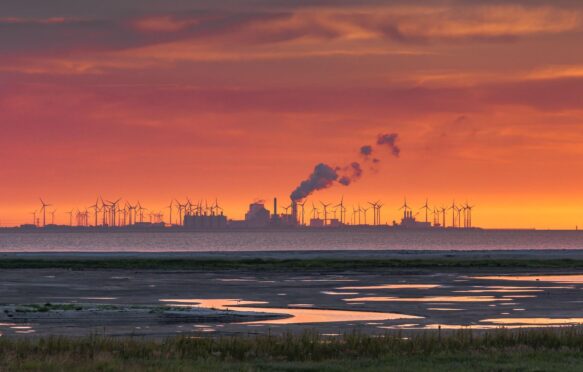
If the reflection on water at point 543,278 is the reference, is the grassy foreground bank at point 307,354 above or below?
below

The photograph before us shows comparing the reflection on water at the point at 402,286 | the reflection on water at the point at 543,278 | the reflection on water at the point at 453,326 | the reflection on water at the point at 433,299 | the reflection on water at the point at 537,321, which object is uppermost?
the reflection on water at the point at 543,278

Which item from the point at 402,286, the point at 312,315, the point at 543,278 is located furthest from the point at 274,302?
the point at 543,278

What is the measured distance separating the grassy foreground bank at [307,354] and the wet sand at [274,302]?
24.6 feet

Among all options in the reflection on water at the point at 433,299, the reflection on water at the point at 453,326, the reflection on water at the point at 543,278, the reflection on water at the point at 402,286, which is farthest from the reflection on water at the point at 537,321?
the reflection on water at the point at 543,278

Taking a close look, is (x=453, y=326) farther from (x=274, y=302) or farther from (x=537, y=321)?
(x=274, y=302)

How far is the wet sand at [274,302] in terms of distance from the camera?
44156 mm

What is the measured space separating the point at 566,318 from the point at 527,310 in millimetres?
4296

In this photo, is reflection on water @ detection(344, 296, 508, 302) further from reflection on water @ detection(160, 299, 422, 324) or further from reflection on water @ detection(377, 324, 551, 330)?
reflection on water @ detection(377, 324, 551, 330)

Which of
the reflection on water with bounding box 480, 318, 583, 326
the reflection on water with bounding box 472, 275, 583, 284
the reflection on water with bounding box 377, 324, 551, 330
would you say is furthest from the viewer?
the reflection on water with bounding box 472, 275, 583, 284

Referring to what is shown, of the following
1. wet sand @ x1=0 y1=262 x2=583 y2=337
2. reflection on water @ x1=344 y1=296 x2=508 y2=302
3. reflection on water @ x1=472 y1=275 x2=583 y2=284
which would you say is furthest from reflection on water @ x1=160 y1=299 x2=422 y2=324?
reflection on water @ x1=472 y1=275 x2=583 y2=284

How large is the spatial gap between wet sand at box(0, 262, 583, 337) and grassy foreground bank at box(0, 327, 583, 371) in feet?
24.6

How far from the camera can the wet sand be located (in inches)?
1738

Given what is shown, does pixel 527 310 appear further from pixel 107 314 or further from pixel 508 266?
pixel 508 266

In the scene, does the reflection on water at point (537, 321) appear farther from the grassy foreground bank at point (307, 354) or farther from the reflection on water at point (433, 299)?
the reflection on water at point (433, 299)
